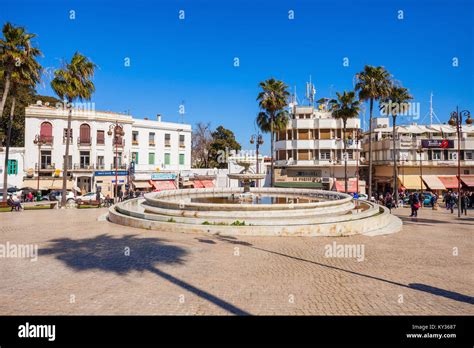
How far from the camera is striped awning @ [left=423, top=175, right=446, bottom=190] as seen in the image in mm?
38875

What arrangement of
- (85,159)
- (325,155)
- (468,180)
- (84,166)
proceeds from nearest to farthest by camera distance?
(84,166), (85,159), (468,180), (325,155)

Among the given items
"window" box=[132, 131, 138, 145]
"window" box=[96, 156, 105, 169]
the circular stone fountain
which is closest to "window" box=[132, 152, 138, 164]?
"window" box=[132, 131, 138, 145]

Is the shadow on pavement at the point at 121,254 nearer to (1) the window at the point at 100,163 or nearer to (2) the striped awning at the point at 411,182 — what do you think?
(1) the window at the point at 100,163

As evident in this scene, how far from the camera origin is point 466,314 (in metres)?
5.84

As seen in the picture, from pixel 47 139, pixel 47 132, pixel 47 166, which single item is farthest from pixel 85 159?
pixel 47 132

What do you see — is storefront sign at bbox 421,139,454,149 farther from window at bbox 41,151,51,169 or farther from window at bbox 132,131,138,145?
window at bbox 41,151,51,169

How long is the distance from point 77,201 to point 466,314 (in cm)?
2920

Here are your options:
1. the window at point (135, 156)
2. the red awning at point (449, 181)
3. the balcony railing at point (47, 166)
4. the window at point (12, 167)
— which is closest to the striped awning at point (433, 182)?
the red awning at point (449, 181)

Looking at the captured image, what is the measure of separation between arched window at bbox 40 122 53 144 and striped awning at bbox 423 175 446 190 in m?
47.6

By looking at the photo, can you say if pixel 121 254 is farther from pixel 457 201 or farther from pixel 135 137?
pixel 135 137

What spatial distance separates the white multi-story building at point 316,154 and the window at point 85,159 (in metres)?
25.9

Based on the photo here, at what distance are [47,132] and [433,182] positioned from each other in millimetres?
48998

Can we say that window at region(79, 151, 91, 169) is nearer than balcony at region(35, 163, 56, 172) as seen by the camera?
No

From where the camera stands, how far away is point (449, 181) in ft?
132
